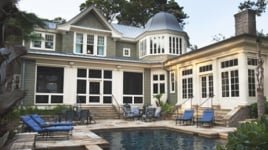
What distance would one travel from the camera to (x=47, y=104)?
1526 centimetres

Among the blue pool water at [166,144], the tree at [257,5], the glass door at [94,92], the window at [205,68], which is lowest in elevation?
the blue pool water at [166,144]

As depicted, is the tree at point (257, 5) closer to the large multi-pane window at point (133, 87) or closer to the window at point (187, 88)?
the window at point (187, 88)

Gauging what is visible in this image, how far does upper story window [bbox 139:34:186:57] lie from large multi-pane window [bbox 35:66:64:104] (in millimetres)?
7443

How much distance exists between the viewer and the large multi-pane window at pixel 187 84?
15.7 meters

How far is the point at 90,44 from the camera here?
18.9 meters

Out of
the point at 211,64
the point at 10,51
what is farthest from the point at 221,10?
the point at 10,51

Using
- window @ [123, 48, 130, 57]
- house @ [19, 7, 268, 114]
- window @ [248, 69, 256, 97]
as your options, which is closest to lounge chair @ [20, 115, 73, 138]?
house @ [19, 7, 268, 114]

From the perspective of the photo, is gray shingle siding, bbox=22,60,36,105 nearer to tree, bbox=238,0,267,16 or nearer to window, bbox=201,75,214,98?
window, bbox=201,75,214,98

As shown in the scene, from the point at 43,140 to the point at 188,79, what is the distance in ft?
34.5

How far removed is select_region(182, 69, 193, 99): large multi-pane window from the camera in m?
15.7

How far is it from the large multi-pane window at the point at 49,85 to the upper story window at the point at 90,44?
324 cm

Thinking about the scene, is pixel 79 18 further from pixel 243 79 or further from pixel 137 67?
pixel 243 79

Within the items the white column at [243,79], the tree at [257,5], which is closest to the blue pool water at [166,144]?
the white column at [243,79]

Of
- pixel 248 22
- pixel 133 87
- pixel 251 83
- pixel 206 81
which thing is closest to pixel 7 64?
pixel 251 83
